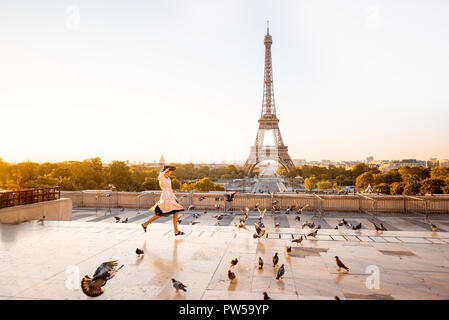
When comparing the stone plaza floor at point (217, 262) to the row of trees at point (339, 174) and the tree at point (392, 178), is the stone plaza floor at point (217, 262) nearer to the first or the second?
the tree at point (392, 178)

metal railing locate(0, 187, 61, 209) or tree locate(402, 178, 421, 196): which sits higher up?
metal railing locate(0, 187, 61, 209)

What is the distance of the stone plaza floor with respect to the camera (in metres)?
4.68

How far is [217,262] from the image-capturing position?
6031 millimetres

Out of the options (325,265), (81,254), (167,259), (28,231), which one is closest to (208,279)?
(167,259)

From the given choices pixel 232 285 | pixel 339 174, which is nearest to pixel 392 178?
pixel 339 174

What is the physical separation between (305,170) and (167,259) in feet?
328

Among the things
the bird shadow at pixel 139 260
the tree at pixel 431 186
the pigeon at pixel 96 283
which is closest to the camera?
the pigeon at pixel 96 283

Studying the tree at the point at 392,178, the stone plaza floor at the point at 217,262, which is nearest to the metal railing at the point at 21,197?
the stone plaza floor at the point at 217,262

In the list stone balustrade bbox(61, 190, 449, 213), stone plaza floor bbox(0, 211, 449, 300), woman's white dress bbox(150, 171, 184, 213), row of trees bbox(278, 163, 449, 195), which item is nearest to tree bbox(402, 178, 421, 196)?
row of trees bbox(278, 163, 449, 195)

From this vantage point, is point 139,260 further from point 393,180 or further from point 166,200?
point 393,180

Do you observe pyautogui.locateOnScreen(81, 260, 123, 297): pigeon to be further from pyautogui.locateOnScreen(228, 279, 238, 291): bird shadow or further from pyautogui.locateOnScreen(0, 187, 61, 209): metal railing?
pyautogui.locateOnScreen(0, 187, 61, 209): metal railing

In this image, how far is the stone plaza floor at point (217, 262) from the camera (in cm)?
468
